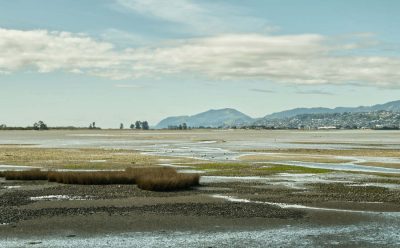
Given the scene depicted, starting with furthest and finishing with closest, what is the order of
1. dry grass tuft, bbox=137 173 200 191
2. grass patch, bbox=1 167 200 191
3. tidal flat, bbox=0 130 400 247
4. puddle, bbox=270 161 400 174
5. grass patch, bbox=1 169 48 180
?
1. puddle, bbox=270 161 400 174
2. grass patch, bbox=1 169 48 180
3. grass patch, bbox=1 167 200 191
4. dry grass tuft, bbox=137 173 200 191
5. tidal flat, bbox=0 130 400 247

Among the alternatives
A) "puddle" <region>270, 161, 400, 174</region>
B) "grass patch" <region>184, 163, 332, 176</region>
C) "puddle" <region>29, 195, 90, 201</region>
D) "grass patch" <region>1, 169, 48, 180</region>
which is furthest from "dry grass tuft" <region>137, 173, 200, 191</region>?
"puddle" <region>270, 161, 400, 174</region>

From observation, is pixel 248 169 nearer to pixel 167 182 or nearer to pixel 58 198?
pixel 167 182

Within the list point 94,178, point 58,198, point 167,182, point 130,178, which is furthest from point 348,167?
point 58,198

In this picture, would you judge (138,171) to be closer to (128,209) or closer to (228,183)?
(228,183)

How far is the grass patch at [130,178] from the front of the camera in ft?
136

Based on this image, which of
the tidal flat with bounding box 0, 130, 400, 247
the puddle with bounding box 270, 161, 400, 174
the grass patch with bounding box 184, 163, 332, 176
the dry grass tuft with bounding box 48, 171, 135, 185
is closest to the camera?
the tidal flat with bounding box 0, 130, 400, 247

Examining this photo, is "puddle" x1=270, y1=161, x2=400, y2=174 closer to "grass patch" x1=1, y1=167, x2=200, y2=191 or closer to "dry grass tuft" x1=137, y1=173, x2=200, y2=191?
"grass patch" x1=1, y1=167, x2=200, y2=191

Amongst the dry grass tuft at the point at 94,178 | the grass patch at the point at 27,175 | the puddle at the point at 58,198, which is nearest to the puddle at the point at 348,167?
the dry grass tuft at the point at 94,178

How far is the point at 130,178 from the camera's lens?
46.2 meters

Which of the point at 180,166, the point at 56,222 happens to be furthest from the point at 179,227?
the point at 180,166

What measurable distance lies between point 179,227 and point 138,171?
21.9 meters

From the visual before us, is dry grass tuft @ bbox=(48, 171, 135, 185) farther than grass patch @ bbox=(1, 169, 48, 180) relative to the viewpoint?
No

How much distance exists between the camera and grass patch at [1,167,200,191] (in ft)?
136

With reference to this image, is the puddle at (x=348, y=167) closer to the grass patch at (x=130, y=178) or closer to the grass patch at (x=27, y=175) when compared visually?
the grass patch at (x=130, y=178)
